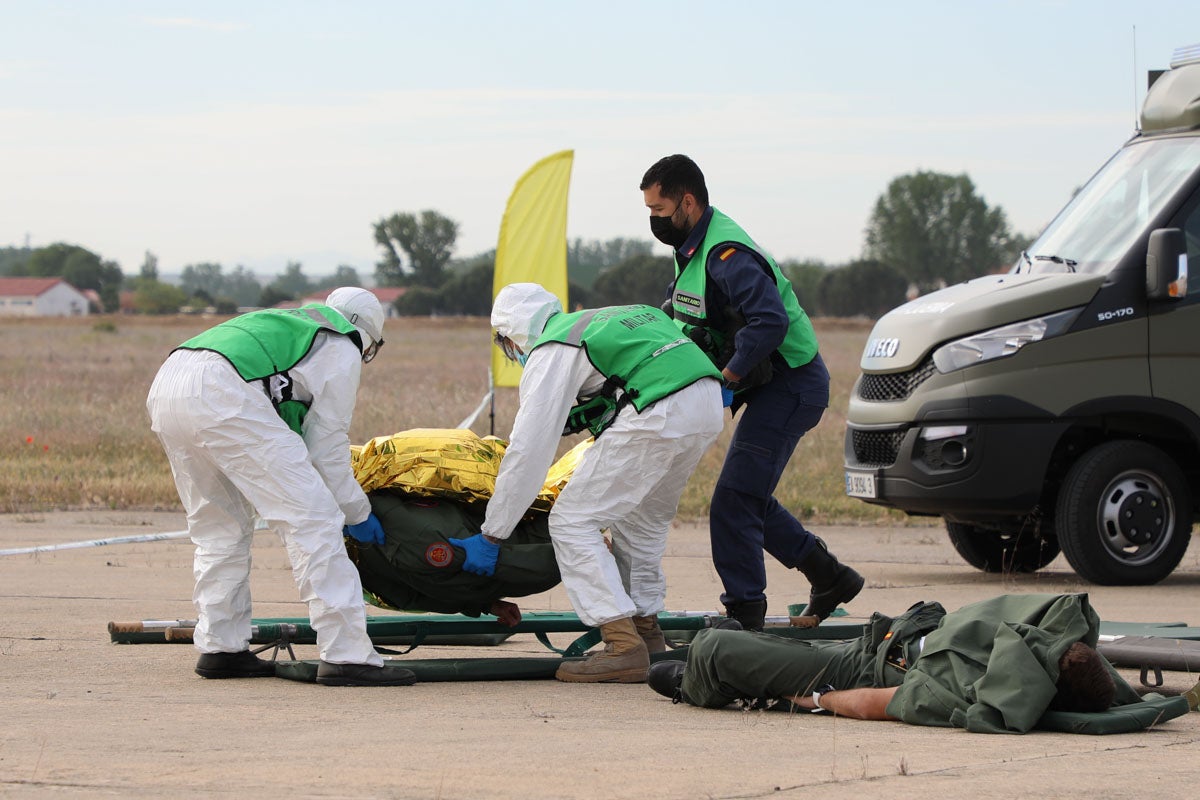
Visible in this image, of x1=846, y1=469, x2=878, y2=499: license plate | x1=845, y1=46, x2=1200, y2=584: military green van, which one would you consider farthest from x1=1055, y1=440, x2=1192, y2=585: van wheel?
x1=846, y1=469, x2=878, y2=499: license plate

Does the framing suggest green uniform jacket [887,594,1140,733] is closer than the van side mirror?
Yes

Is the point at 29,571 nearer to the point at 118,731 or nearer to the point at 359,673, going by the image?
the point at 359,673

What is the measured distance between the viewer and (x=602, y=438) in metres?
Answer: 6.64

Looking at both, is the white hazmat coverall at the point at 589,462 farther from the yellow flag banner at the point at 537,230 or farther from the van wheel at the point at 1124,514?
the yellow flag banner at the point at 537,230

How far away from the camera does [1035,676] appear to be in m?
5.25

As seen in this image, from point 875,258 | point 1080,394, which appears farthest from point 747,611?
point 875,258

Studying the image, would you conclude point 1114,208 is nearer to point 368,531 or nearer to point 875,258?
point 368,531

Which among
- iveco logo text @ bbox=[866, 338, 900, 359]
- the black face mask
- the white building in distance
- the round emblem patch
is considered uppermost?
the white building in distance

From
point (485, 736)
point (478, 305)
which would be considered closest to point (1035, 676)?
point (485, 736)

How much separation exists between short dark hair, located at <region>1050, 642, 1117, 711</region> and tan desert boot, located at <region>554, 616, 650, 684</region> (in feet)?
5.93

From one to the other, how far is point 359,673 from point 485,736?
1.29m

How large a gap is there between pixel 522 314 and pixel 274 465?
4.06 feet

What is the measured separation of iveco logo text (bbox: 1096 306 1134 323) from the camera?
9789 mm

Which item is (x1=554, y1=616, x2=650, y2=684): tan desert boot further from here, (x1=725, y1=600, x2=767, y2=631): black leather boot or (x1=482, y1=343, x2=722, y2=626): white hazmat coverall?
(x1=725, y1=600, x2=767, y2=631): black leather boot
